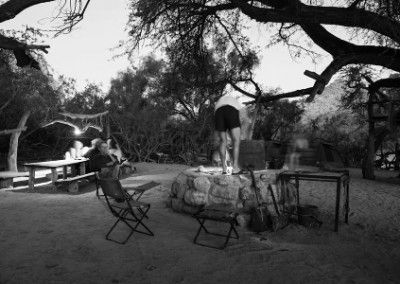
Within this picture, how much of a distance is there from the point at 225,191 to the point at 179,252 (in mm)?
1587

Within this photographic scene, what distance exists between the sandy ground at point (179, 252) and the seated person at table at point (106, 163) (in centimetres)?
290

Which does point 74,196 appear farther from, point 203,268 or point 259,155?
point 203,268

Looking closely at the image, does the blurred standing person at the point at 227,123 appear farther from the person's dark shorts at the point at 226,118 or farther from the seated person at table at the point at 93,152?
the seated person at table at the point at 93,152

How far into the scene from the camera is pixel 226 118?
5391mm

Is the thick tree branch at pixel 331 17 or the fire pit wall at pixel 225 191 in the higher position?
the thick tree branch at pixel 331 17

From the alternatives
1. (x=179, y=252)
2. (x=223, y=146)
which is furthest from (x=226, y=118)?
(x=179, y=252)

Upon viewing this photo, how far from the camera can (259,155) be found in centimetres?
615

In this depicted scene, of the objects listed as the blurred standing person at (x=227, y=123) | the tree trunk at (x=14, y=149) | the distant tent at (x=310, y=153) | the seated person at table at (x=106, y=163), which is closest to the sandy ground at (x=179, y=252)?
the blurred standing person at (x=227, y=123)

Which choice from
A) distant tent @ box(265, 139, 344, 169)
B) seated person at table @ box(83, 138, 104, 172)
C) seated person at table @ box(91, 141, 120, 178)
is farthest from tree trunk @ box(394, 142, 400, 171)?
seated person at table @ box(83, 138, 104, 172)

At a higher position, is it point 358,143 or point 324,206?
point 358,143

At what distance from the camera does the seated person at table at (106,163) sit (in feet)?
29.0

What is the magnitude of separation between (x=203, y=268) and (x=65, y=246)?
5.68 feet

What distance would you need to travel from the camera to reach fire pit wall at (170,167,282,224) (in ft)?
16.7

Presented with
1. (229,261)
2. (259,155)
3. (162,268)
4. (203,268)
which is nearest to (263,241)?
(229,261)
